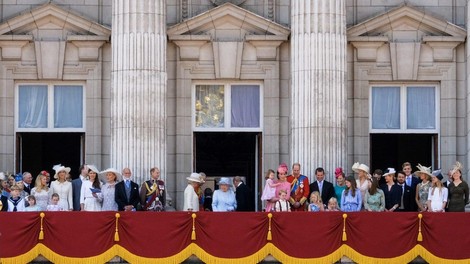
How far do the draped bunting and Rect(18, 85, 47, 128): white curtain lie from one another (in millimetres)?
7552

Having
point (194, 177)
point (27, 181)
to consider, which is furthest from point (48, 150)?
point (194, 177)

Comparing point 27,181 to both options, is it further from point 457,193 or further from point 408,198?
point 457,193

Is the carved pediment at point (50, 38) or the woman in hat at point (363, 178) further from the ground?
the carved pediment at point (50, 38)

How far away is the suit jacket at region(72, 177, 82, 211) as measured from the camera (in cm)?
5150

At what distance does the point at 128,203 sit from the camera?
50.5 m

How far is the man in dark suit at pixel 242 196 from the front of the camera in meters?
51.6

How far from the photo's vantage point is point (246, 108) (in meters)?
56.2

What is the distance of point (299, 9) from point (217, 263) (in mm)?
9070

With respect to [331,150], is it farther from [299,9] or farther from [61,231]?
[61,231]

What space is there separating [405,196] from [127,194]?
302 inches

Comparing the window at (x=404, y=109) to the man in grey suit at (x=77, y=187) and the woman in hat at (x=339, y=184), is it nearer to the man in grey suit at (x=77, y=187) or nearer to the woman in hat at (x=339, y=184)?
the woman in hat at (x=339, y=184)

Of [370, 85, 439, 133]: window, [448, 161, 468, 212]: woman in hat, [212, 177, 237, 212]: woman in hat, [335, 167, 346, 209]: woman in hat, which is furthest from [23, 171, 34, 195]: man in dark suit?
[448, 161, 468, 212]: woman in hat

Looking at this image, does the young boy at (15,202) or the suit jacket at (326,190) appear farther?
the suit jacket at (326,190)

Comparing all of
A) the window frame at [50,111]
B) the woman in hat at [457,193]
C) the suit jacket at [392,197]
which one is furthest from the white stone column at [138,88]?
the woman in hat at [457,193]
